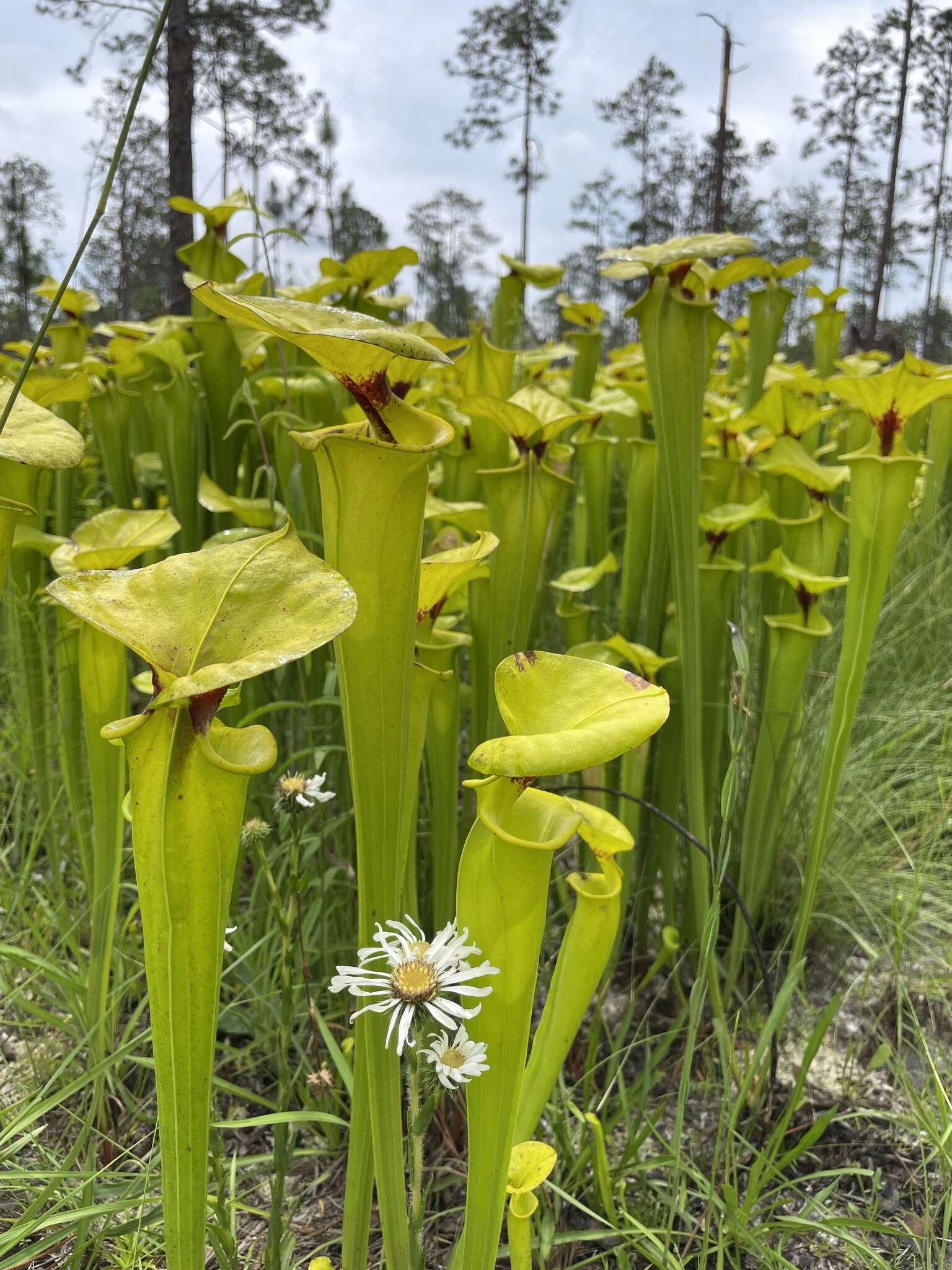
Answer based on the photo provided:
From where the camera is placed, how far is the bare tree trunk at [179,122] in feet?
13.1

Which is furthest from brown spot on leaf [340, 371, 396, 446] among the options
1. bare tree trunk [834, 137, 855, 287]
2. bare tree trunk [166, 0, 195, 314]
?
bare tree trunk [834, 137, 855, 287]

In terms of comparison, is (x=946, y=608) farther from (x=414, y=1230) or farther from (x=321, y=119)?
(x=414, y=1230)

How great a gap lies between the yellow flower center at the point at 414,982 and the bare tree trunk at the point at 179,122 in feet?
13.0

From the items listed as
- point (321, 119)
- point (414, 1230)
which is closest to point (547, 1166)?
point (414, 1230)

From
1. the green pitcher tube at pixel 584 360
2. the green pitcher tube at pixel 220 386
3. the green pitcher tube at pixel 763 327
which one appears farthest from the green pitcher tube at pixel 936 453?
the green pitcher tube at pixel 220 386

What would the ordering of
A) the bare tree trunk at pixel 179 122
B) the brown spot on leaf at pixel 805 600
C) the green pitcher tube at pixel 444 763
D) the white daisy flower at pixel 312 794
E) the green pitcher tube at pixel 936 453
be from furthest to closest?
the bare tree trunk at pixel 179 122 → the green pitcher tube at pixel 936 453 → the brown spot on leaf at pixel 805 600 → the green pitcher tube at pixel 444 763 → the white daisy flower at pixel 312 794

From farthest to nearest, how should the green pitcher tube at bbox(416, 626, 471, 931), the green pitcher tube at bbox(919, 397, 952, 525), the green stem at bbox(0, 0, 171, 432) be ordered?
the green pitcher tube at bbox(919, 397, 952, 525)
the green pitcher tube at bbox(416, 626, 471, 931)
the green stem at bbox(0, 0, 171, 432)

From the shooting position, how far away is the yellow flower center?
59 cm

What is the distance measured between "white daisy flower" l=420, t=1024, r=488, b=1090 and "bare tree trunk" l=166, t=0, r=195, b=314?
13.1 ft

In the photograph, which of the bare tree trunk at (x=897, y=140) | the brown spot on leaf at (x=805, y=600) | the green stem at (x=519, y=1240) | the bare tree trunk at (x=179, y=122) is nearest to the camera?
the green stem at (x=519, y=1240)

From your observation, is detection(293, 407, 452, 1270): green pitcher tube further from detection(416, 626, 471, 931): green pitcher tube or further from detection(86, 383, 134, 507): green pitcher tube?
detection(86, 383, 134, 507): green pitcher tube

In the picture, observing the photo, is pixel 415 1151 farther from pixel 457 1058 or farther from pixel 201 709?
pixel 201 709

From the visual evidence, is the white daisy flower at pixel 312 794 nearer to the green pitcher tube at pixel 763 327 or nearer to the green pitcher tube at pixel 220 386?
the green pitcher tube at pixel 220 386

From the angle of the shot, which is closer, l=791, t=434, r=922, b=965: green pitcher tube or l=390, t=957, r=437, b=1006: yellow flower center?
l=390, t=957, r=437, b=1006: yellow flower center
